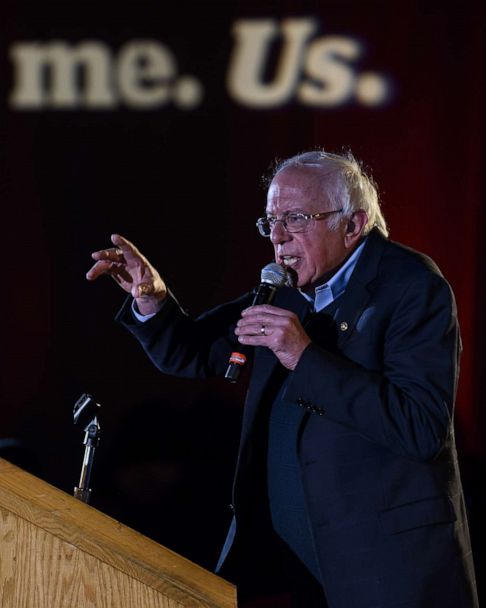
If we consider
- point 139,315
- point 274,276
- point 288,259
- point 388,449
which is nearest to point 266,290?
point 274,276

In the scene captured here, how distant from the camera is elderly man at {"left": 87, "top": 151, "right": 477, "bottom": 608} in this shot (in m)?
1.65

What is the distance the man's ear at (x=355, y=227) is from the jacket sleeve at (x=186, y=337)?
461 mm

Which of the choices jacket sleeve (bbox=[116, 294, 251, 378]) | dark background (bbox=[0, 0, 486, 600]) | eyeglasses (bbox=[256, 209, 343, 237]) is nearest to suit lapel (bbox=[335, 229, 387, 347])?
eyeglasses (bbox=[256, 209, 343, 237])

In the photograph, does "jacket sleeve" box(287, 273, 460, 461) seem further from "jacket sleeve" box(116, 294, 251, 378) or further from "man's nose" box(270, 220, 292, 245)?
"jacket sleeve" box(116, 294, 251, 378)

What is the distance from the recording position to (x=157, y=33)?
3098 mm

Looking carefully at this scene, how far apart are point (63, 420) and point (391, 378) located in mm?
1825

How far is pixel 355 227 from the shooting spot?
6.42ft

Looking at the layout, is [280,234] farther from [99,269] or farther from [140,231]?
[140,231]

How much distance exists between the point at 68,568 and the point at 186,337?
1.07 m

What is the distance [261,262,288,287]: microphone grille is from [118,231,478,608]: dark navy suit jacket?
159 millimetres

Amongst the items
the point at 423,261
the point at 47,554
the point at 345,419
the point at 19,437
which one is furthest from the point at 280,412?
the point at 19,437

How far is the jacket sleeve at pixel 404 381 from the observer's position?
1619mm

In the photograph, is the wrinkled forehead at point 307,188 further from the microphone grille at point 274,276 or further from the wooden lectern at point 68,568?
the wooden lectern at point 68,568

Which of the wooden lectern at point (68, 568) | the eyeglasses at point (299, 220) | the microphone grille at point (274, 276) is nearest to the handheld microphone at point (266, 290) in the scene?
the microphone grille at point (274, 276)
